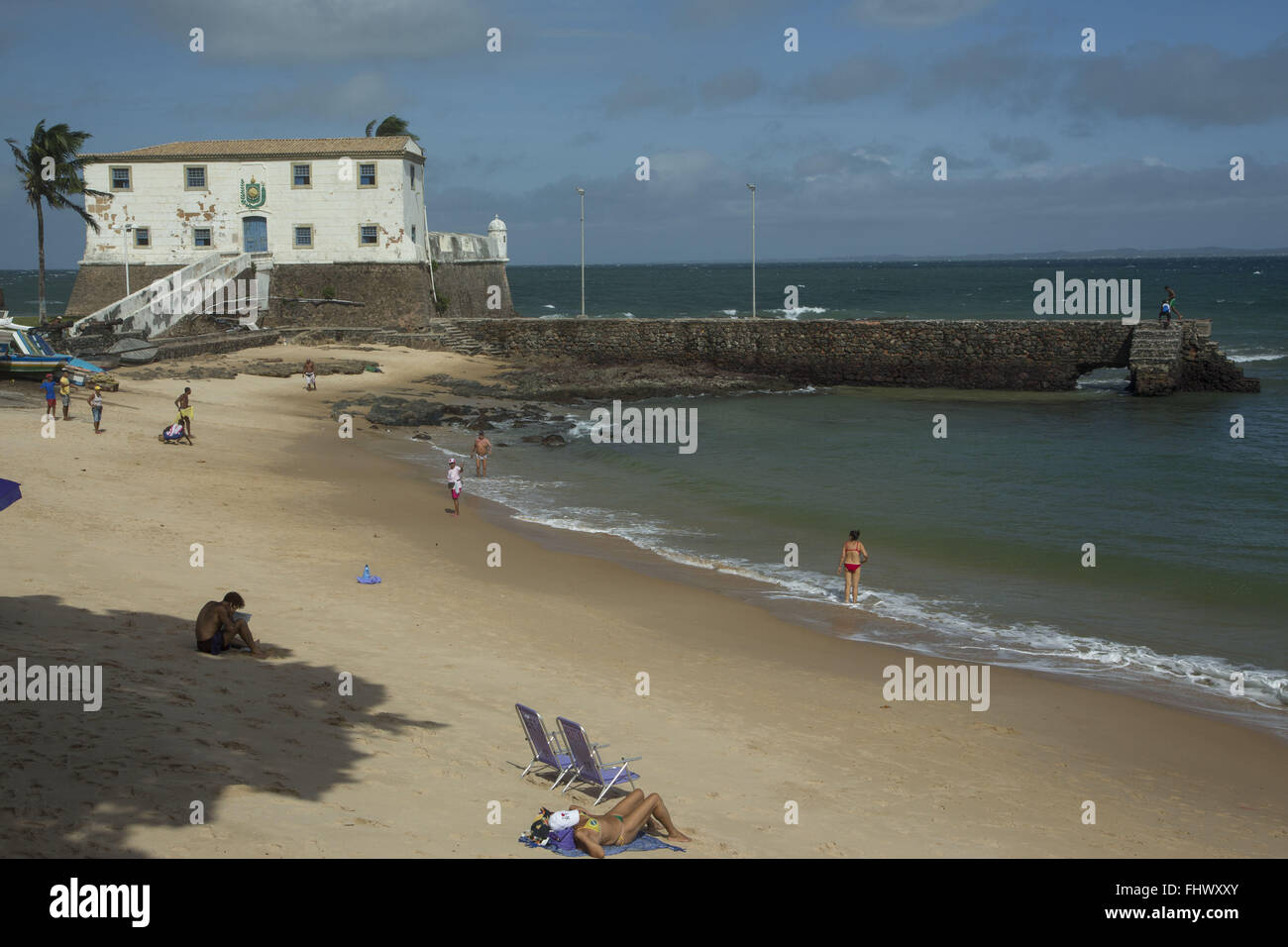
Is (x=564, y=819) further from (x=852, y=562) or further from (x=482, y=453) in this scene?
(x=482, y=453)

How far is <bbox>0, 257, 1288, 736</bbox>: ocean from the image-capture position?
51.7 ft

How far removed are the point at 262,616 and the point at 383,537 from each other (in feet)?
19.2

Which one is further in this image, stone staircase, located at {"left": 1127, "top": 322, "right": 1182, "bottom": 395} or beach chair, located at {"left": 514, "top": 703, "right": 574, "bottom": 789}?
stone staircase, located at {"left": 1127, "top": 322, "right": 1182, "bottom": 395}

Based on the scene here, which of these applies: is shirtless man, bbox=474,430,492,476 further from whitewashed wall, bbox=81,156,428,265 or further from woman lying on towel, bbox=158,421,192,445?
whitewashed wall, bbox=81,156,428,265

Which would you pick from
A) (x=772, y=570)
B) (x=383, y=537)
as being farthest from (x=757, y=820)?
(x=383, y=537)

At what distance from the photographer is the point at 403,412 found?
112 ft

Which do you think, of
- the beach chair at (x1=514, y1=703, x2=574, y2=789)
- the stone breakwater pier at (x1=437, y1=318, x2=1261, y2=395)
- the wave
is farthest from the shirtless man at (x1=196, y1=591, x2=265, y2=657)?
the wave

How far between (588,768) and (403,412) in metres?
26.0

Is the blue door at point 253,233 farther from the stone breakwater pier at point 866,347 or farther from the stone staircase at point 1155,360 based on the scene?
the stone staircase at point 1155,360

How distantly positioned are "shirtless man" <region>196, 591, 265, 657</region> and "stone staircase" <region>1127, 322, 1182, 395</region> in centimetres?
4124

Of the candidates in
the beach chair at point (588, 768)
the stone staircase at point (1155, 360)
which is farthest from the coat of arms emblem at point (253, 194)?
the beach chair at point (588, 768)

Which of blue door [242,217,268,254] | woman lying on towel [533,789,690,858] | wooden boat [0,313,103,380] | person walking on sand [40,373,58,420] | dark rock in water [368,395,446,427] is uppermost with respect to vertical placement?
blue door [242,217,268,254]

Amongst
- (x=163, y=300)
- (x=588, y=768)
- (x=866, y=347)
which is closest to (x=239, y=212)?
(x=163, y=300)

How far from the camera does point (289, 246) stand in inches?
1944
